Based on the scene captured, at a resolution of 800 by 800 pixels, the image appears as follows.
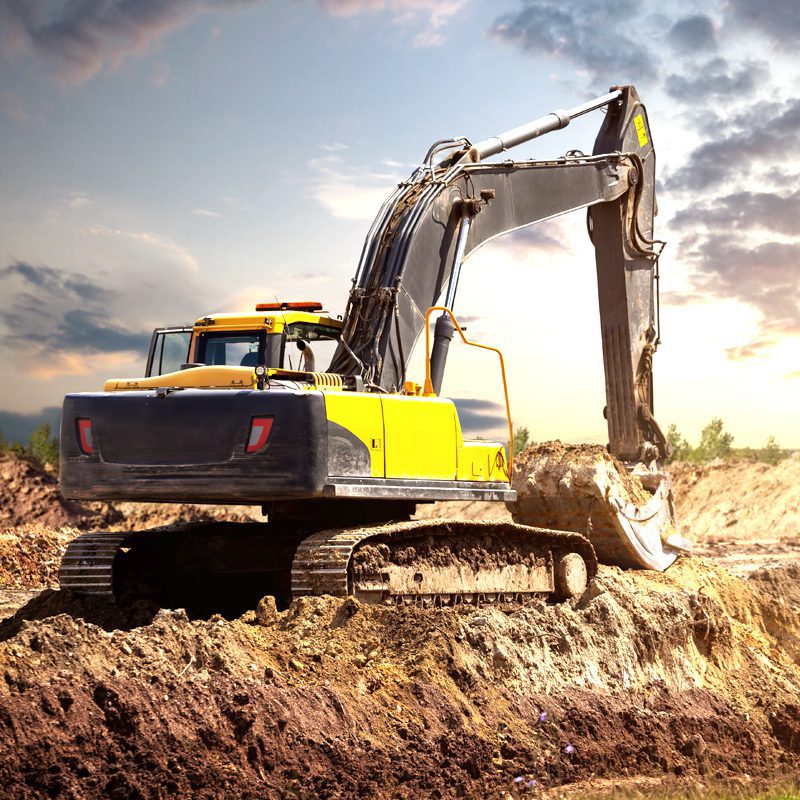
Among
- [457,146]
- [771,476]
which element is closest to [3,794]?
[457,146]

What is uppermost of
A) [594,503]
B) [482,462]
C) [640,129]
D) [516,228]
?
[640,129]

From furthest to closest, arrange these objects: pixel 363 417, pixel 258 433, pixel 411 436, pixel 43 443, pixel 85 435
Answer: pixel 43 443 < pixel 411 436 < pixel 85 435 < pixel 363 417 < pixel 258 433

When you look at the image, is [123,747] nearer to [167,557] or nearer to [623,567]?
[167,557]

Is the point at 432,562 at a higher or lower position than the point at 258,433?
lower

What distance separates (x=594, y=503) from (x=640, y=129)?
5545 millimetres

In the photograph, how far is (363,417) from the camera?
803cm

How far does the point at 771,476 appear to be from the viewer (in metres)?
28.4

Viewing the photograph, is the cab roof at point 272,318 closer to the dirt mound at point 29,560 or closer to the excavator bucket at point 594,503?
the excavator bucket at point 594,503

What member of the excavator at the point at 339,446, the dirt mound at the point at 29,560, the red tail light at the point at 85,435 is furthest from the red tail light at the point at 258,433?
the dirt mound at the point at 29,560

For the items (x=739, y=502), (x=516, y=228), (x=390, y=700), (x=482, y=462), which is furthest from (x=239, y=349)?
(x=739, y=502)

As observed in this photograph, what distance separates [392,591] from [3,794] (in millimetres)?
3294

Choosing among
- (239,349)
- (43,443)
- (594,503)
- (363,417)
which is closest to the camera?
(363,417)

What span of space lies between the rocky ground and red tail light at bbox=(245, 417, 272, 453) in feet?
3.68

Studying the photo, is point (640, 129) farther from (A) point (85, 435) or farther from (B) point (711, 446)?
(B) point (711, 446)
